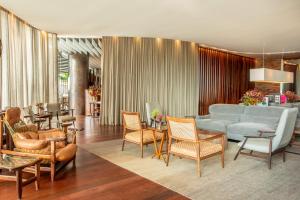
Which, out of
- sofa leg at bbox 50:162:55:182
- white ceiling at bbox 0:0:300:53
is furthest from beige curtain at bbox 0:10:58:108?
sofa leg at bbox 50:162:55:182

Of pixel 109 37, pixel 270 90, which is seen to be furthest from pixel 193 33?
pixel 270 90

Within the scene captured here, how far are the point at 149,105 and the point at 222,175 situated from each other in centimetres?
329

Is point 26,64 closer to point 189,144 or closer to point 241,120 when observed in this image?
point 189,144

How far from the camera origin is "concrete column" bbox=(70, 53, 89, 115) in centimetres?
1183

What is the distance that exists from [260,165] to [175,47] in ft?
19.6

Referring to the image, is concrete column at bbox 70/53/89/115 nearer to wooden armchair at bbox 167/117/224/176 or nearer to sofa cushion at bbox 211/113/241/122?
sofa cushion at bbox 211/113/241/122

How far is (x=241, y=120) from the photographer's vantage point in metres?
6.31

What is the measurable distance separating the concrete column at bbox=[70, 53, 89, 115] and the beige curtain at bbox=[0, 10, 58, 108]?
3.34m

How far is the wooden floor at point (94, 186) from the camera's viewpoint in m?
2.97

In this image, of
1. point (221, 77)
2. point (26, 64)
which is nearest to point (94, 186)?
point (26, 64)

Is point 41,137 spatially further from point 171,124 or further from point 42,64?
point 42,64

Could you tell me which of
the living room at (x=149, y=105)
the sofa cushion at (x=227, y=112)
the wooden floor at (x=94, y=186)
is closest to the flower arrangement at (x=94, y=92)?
the living room at (x=149, y=105)

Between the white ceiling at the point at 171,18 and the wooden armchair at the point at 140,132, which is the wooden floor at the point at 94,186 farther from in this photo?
the white ceiling at the point at 171,18

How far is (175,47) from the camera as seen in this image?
30.1 feet
